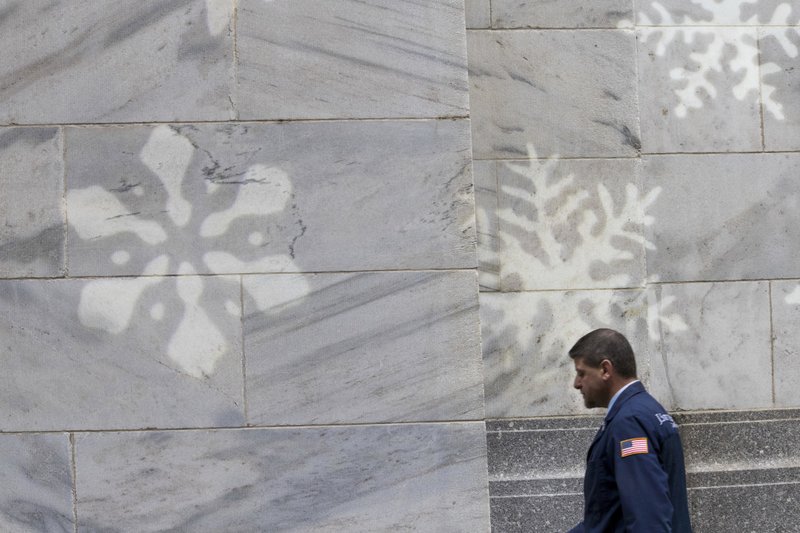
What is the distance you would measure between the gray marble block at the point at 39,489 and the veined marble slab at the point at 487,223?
272 centimetres

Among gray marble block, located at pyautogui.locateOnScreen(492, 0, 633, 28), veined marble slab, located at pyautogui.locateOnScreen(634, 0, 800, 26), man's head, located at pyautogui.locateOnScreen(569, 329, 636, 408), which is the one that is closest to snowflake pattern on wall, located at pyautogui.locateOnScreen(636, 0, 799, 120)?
veined marble slab, located at pyautogui.locateOnScreen(634, 0, 800, 26)

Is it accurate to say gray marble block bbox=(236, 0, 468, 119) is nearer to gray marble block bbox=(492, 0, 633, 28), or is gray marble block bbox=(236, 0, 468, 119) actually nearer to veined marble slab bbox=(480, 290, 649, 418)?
gray marble block bbox=(492, 0, 633, 28)

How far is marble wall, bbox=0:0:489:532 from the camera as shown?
5113 mm

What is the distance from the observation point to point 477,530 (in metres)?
5.17

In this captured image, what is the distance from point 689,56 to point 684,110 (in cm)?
37

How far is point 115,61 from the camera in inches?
206

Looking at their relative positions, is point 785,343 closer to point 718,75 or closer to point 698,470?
point 698,470

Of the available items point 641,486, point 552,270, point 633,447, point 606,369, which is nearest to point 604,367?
point 606,369

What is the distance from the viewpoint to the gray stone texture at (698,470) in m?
6.18

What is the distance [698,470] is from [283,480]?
288cm

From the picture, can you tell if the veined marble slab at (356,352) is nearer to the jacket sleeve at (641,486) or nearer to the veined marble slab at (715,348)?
the jacket sleeve at (641,486)

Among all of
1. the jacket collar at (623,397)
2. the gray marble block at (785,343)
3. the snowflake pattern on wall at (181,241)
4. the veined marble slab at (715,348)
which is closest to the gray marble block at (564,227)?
the veined marble slab at (715,348)

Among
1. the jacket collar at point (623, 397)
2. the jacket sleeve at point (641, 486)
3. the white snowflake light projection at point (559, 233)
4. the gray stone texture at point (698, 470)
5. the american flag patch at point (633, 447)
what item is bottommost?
the gray stone texture at point (698, 470)

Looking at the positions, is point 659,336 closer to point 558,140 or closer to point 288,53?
point 558,140
